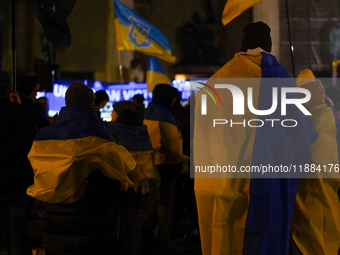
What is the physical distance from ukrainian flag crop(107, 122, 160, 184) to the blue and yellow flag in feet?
12.2

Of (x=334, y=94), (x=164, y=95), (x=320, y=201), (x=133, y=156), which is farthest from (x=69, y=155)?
(x=334, y=94)

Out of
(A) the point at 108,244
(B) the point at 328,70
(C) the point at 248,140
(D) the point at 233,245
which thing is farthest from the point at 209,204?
(B) the point at 328,70

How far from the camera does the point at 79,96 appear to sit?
300 cm

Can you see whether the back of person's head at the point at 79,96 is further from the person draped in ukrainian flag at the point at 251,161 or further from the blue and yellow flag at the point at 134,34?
the blue and yellow flag at the point at 134,34

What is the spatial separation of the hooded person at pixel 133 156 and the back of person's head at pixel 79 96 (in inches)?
39.1

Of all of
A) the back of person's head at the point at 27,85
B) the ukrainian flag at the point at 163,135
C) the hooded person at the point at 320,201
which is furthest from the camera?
the ukrainian flag at the point at 163,135

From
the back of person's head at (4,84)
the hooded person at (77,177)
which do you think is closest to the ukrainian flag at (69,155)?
the hooded person at (77,177)

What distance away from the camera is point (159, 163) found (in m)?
4.81

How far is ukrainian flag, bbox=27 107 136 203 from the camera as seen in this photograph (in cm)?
281

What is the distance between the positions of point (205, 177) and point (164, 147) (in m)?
2.44

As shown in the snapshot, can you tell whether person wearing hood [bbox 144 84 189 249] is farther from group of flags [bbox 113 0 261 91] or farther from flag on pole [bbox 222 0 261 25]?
group of flags [bbox 113 0 261 91]

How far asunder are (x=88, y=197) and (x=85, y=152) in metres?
0.35

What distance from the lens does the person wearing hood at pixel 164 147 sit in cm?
470

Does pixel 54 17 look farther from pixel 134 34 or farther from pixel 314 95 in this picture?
pixel 314 95
